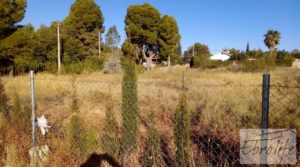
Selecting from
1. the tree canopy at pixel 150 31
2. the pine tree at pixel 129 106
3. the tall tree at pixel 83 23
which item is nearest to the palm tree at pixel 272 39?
the tree canopy at pixel 150 31

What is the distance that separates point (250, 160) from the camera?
307cm

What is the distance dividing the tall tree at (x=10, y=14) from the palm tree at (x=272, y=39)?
41.4 meters

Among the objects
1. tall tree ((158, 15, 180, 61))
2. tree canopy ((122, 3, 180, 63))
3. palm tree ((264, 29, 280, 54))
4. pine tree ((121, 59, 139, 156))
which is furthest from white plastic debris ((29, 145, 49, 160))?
palm tree ((264, 29, 280, 54))

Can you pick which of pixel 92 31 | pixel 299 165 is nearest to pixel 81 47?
pixel 92 31

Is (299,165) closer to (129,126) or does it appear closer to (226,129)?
(129,126)

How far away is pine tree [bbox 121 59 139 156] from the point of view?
16.1ft

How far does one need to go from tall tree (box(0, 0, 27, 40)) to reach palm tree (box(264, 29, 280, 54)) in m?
41.4

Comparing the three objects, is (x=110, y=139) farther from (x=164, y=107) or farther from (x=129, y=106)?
(x=164, y=107)

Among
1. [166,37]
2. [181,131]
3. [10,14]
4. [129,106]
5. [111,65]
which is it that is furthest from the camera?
[166,37]

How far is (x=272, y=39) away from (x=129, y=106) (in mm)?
50753

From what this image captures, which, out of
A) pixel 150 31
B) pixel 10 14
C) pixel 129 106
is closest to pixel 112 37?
pixel 150 31

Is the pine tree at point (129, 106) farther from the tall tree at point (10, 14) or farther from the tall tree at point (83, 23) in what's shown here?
the tall tree at point (83, 23)

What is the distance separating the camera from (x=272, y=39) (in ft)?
166

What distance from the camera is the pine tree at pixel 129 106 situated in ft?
16.1
